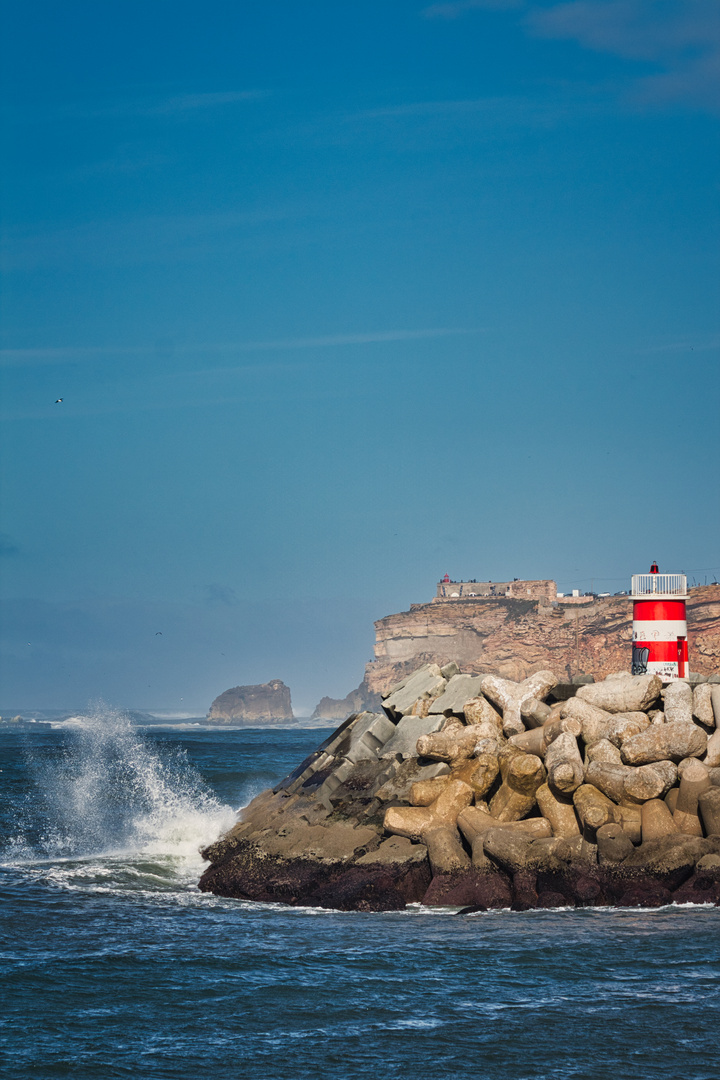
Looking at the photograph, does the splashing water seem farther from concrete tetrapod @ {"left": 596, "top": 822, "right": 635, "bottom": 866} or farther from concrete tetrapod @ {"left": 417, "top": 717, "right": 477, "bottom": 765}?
concrete tetrapod @ {"left": 596, "top": 822, "right": 635, "bottom": 866}

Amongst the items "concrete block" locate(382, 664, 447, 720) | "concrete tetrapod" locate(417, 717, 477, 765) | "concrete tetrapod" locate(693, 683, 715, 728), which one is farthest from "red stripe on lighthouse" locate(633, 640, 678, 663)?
"concrete tetrapod" locate(417, 717, 477, 765)

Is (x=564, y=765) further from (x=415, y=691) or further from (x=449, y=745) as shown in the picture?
(x=415, y=691)

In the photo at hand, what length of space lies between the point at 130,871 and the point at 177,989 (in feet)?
22.8

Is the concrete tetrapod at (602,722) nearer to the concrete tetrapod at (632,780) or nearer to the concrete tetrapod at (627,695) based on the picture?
the concrete tetrapod at (627,695)

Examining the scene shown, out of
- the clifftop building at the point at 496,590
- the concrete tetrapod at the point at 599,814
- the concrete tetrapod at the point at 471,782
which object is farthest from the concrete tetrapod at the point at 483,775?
the clifftop building at the point at 496,590

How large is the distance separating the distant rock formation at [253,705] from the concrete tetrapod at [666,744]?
15315 centimetres

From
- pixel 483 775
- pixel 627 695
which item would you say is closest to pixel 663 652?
pixel 627 695

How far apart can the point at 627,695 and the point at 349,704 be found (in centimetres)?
15370

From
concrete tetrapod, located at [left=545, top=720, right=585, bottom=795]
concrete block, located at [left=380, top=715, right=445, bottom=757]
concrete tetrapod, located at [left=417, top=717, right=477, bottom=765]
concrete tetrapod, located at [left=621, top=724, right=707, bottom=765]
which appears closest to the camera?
concrete tetrapod, located at [left=545, top=720, right=585, bottom=795]

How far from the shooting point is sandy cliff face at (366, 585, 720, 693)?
269ft

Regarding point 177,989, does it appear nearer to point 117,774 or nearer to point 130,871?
point 130,871

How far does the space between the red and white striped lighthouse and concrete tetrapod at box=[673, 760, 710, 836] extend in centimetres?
468

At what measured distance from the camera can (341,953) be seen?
1247 cm

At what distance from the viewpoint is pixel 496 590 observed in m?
129
